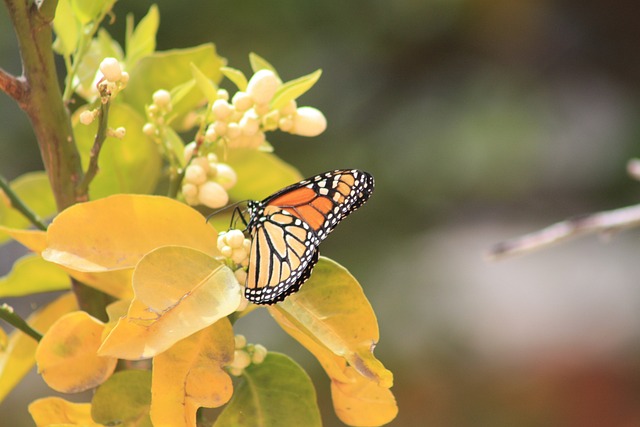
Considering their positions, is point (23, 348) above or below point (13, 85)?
below

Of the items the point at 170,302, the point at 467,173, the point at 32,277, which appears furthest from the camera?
the point at 467,173

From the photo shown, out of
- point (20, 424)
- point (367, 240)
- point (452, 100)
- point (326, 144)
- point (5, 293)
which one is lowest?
A: point (20, 424)

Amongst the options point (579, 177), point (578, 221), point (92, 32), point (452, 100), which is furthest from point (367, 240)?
point (92, 32)

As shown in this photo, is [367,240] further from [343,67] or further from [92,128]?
[92,128]

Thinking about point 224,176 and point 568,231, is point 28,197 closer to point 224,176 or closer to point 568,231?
point 224,176

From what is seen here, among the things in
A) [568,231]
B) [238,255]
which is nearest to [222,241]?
[238,255]

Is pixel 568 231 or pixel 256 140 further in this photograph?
pixel 568 231
